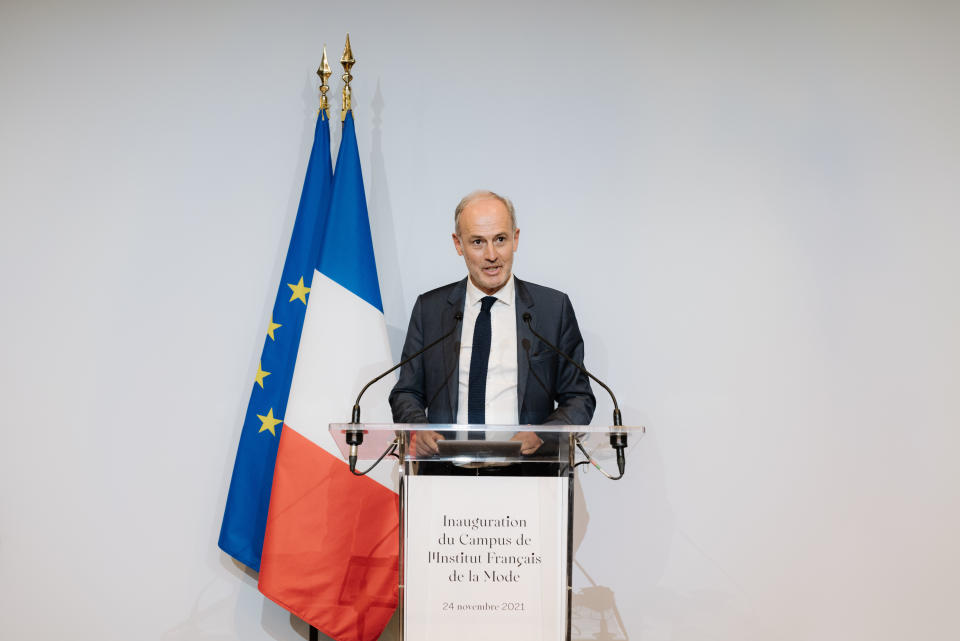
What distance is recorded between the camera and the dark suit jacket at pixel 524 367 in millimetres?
2461

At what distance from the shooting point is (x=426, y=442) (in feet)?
5.93

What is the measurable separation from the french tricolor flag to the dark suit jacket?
10.0 inches

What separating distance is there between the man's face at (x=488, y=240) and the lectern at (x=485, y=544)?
804 mm

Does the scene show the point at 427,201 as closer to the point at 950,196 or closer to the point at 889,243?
the point at 889,243

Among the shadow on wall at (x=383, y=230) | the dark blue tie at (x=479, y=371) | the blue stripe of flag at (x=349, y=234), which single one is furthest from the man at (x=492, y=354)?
the shadow on wall at (x=383, y=230)

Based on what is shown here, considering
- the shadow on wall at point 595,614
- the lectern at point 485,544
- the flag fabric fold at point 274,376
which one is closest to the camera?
the lectern at point 485,544

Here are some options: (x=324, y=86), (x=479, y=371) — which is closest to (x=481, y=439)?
(x=479, y=371)

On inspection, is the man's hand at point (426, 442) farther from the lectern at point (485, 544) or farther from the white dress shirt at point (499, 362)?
the white dress shirt at point (499, 362)

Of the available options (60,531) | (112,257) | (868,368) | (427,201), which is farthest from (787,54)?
(60,531)

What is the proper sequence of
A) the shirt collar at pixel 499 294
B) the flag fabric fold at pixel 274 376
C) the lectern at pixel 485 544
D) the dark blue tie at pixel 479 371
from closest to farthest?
the lectern at pixel 485 544 → the dark blue tie at pixel 479 371 → the shirt collar at pixel 499 294 → the flag fabric fold at pixel 274 376

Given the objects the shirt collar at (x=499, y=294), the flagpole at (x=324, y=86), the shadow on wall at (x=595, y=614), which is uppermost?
the flagpole at (x=324, y=86)

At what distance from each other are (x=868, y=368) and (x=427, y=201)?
180 centimetres

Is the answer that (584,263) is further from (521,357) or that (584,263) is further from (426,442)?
(426,442)

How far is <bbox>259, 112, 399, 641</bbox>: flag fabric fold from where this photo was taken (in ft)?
8.52
